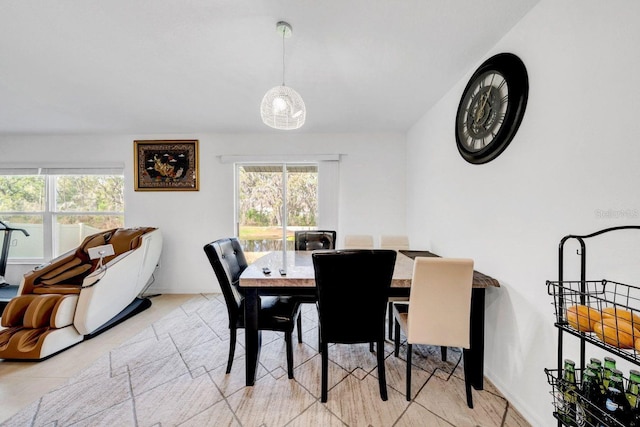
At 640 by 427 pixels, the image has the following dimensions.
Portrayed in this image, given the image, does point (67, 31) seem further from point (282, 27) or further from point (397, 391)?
point (397, 391)

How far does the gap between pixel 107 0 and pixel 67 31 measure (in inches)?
20.8

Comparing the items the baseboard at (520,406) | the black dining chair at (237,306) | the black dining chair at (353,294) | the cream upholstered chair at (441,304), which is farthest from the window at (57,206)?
the baseboard at (520,406)

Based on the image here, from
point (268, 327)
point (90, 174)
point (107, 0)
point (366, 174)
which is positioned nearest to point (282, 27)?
point (107, 0)

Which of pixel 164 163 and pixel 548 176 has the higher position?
pixel 164 163

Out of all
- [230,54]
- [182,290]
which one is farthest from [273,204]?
[230,54]

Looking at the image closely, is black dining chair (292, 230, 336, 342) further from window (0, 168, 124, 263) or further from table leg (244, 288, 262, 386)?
window (0, 168, 124, 263)

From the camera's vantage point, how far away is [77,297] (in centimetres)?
241

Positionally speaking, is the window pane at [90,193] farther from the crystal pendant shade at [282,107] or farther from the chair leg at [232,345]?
the crystal pendant shade at [282,107]

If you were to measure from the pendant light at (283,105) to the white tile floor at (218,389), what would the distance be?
1.91m

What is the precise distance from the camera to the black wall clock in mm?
1546

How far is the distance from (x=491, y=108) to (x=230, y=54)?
1.97m

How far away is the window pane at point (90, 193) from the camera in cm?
374

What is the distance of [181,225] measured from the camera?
12.3 ft

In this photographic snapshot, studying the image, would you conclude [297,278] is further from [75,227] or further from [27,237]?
[27,237]
